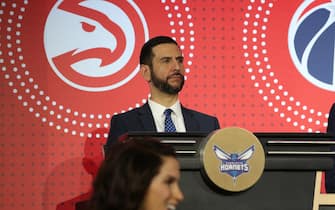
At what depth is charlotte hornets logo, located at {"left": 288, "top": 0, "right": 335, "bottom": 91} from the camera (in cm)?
413

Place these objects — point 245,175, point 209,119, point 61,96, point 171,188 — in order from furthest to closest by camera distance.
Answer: point 61,96, point 209,119, point 245,175, point 171,188

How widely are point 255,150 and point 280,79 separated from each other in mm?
2013

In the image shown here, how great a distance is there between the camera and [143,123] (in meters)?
3.05

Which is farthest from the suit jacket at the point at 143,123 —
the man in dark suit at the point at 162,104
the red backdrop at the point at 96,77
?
the red backdrop at the point at 96,77

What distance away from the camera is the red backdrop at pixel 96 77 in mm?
3936

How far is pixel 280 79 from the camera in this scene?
4.11 m

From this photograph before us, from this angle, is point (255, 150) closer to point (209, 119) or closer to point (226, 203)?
point (226, 203)

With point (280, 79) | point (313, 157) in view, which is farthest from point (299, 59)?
point (313, 157)

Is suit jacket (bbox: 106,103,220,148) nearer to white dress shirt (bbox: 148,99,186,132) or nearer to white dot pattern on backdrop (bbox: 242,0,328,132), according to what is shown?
white dress shirt (bbox: 148,99,186,132)

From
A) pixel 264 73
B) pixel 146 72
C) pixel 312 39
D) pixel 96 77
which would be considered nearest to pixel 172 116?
pixel 146 72

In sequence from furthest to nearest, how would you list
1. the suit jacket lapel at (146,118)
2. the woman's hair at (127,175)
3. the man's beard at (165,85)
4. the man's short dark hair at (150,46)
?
the man's short dark hair at (150,46) → the man's beard at (165,85) → the suit jacket lapel at (146,118) → the woman's hair at (127,175)

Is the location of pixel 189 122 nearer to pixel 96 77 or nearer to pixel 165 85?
pixel 165 85

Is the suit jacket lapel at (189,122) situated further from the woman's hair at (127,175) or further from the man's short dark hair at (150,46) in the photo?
the woman's hair at (127,175)

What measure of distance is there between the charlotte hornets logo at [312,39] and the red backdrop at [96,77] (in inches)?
2.9
